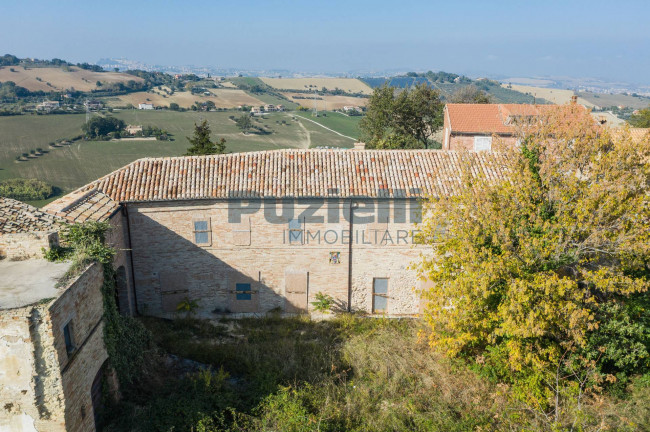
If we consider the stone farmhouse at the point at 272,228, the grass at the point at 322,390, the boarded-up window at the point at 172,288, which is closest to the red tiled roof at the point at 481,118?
the stone farmhouse at the point at 272,228

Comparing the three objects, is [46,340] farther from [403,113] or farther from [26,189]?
[403,113]

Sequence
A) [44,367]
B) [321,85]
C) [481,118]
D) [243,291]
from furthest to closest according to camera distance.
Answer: [321,85] < [481,118] < [243,291] < [44,367]

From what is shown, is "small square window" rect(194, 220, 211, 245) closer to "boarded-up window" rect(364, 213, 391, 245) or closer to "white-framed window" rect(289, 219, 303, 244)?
"white-framed window" rect(289, 219, 303, 244)

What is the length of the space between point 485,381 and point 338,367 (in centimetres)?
446

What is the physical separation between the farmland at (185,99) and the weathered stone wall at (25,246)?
78538mm

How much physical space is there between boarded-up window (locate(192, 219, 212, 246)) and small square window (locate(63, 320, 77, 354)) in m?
7.93

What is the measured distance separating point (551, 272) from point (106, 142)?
5497 cm

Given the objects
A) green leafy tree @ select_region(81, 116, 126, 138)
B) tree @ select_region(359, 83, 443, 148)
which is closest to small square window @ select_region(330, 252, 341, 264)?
tree @ select_region(359, 83, 443, 148)

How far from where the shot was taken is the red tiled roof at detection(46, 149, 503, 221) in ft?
56.4

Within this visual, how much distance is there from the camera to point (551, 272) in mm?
12773

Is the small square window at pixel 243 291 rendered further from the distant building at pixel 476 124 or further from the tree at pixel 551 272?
the distant building at pixel 476 124

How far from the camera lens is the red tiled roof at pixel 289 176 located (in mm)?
17203

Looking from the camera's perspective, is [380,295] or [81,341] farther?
[380,295]

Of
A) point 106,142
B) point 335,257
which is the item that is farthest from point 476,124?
point 106,142
